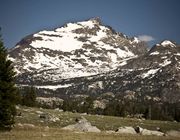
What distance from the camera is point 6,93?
2066 inches

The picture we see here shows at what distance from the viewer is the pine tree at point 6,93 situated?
170 feet

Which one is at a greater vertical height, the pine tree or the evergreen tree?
the evergreen tree

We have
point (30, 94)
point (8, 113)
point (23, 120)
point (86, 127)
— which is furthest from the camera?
point (30, 94)

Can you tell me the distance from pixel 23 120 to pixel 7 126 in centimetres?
3600

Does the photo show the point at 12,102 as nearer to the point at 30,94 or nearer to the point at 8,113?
the point at 8,113

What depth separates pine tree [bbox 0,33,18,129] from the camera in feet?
170

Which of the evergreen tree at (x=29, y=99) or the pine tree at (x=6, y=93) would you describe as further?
the evergreen tree at (x=29, y=99)

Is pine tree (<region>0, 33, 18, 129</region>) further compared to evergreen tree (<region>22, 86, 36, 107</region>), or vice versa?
evergreen tree (<region>22, 86, 36, 107</region>)

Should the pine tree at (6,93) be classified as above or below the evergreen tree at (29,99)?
below

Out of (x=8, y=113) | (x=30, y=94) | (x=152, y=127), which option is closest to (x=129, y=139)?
(x=8, y=113)

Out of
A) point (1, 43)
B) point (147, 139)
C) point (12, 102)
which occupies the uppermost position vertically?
point (1, 43)

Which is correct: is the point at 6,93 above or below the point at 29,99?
below

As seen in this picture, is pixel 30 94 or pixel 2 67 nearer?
pixel 2 67

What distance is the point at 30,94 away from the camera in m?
194
